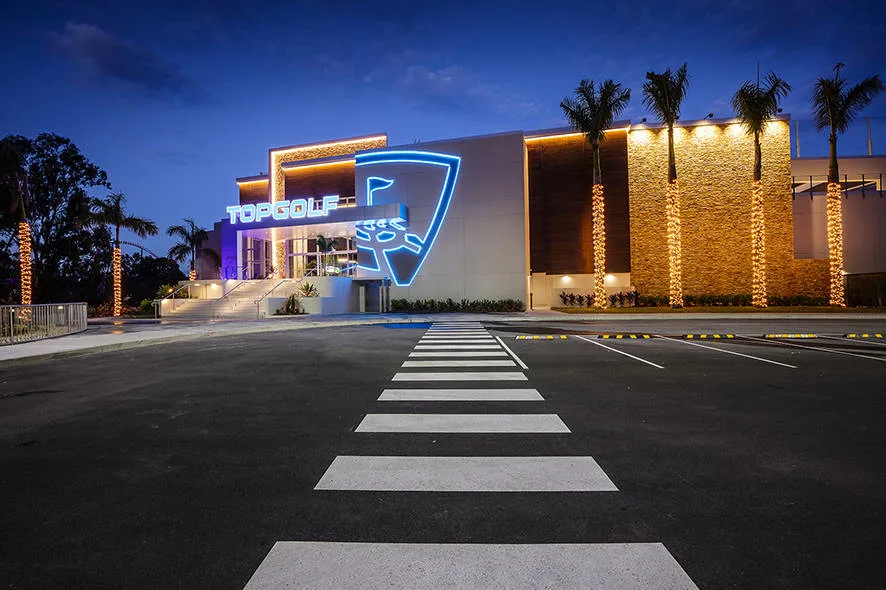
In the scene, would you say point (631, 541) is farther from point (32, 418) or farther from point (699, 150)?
point (699, 150)

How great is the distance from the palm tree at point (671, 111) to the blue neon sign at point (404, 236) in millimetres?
12816

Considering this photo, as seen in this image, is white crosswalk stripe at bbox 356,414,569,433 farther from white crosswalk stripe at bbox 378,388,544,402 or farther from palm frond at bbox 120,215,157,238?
palm frond at bbox 120,215,157,238

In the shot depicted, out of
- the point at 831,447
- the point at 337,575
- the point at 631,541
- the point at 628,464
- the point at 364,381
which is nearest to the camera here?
the point at 337,575

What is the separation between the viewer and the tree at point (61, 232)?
43.3 meters

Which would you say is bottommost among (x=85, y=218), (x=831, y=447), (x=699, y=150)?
(x=831, y=447)

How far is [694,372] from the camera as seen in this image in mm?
9312

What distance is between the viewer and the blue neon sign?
3466cm

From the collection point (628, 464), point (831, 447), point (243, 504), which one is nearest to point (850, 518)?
point (628, 464)

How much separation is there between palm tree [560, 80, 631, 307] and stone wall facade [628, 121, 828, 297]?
654 centimetres

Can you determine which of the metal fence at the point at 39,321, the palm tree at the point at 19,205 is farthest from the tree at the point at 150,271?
the metal fence at the point at 39,321

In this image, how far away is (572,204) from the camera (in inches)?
1409

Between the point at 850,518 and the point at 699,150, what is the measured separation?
119ft

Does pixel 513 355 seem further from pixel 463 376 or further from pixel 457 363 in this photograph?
pixel 463 376

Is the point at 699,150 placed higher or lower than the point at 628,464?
higher
